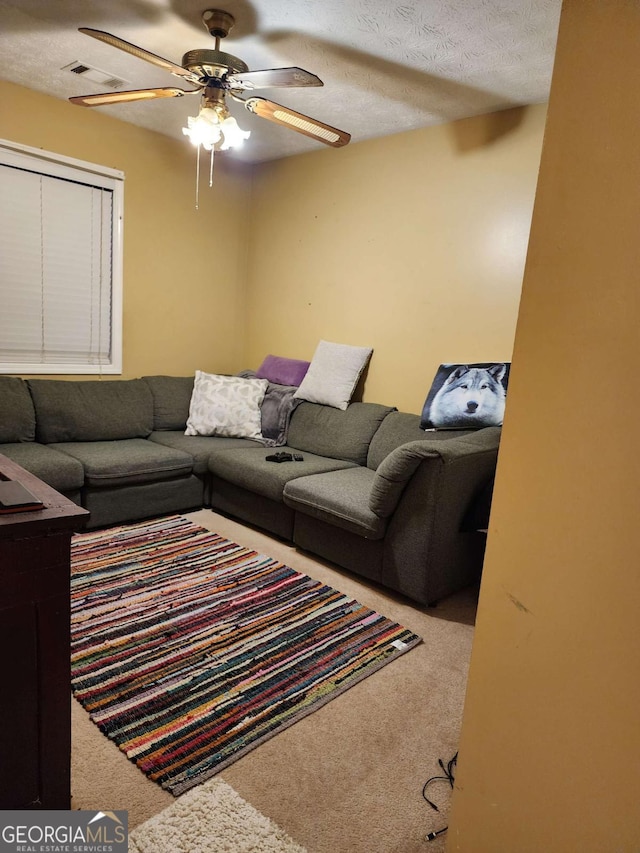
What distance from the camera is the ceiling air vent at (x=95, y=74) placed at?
2.94m

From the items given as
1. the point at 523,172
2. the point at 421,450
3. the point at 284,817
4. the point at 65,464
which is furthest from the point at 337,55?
the point at 284,817

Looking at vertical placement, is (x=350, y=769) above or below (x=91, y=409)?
below

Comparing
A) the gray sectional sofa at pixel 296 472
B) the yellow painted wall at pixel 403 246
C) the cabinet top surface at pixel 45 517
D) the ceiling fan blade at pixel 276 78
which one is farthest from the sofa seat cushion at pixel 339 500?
the ceiling fan blade at pixel 276 78

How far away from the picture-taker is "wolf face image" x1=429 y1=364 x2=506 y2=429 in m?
3.02

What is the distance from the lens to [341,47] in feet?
8.23

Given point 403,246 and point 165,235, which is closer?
point 403,246

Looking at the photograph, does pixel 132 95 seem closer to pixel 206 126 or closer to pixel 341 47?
pixel 206 126

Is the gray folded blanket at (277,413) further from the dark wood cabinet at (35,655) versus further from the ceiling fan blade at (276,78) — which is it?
the dark wood cabinet at (35,655)

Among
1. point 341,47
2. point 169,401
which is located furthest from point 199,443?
point 341,47

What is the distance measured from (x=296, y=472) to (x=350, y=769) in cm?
181

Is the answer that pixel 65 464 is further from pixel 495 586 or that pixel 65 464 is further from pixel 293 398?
pixel 495 586

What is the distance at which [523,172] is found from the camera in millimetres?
3074

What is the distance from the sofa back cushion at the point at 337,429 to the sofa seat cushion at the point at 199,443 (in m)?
0.37

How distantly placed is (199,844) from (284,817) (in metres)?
0.23
